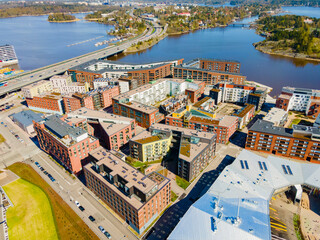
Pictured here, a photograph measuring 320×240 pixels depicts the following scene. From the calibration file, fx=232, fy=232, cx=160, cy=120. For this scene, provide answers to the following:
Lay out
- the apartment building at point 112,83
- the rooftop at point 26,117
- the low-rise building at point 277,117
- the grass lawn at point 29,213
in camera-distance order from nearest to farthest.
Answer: the grass lawn at point 29,213
the low-rise building at point 277,117
the rooftop at point 26,117
the apartment building at point 112,83

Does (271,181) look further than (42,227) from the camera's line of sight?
Yes

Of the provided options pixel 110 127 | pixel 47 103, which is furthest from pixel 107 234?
pixel 47 103

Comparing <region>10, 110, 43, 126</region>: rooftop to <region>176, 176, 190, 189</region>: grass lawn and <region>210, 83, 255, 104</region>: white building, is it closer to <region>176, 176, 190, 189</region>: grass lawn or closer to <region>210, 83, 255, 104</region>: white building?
<region>176, 176, 190, 189</region>: grass lawn

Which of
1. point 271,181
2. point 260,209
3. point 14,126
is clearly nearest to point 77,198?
point 260,209

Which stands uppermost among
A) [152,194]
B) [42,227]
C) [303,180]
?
[152,194]

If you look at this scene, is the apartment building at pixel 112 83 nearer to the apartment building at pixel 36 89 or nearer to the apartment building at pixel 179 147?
the apartment building at pixel 36 89

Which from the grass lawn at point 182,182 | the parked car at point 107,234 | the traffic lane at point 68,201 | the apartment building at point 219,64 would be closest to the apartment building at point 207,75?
the apartment building at point 219,64

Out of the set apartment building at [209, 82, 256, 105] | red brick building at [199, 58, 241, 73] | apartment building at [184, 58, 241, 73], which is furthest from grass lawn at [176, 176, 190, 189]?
red brick building at [199, 58, 241, 73]

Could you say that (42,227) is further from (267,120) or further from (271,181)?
(267,120)
